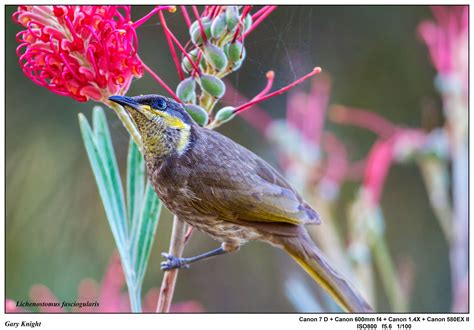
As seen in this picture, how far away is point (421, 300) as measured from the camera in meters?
2.08

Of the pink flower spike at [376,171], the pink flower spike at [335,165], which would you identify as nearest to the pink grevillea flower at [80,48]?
the pink flower spike at [376,171]

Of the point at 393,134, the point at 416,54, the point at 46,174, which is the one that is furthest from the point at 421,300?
the point at 46,174

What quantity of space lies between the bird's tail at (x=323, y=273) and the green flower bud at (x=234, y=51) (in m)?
0.30

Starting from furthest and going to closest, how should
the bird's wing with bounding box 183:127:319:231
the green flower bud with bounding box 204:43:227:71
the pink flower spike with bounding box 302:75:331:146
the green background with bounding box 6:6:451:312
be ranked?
the green background with bounding box 6:6:451:312
the pink flower spike with bounding box 302:75:331:146
the bird's wing with bounding box 183:127:319:231
the green flower bud with bounding box 204:43:227:71

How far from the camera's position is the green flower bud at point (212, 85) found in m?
0.94

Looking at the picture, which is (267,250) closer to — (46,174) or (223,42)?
(46,174)

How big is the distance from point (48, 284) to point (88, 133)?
88 cm

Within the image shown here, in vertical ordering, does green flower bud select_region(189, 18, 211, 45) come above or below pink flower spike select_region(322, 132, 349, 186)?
above

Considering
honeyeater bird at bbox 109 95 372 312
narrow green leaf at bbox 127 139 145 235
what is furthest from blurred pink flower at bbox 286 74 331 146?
narrow green leaf at bbox 127 139 145 235

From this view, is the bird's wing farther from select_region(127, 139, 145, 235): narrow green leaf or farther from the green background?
the green background

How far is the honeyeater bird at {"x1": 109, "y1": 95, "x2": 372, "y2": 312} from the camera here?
1.00 m

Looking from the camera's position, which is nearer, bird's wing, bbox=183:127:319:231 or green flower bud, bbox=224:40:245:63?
green flower bud, bbox=224:40:245:63

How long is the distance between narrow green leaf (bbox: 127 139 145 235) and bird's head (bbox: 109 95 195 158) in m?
0.04

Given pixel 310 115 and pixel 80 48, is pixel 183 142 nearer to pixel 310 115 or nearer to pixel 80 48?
pixel 80 48
